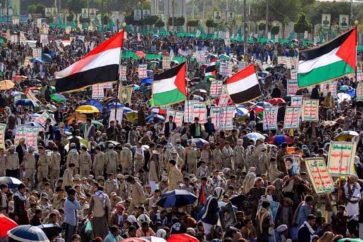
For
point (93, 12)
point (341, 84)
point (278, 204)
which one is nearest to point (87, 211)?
point (278, 204)

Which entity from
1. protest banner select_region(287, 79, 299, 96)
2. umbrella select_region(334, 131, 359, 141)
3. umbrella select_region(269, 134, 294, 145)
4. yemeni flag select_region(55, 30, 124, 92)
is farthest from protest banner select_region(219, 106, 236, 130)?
protest banner select_region(287, 79, 299, 96)

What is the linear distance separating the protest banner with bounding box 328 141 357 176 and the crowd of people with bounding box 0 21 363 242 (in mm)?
153

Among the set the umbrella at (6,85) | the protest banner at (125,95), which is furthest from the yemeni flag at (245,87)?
the umbrella at (6,85)

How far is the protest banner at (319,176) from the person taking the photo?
64.7ft

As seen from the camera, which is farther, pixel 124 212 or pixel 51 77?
pixel 51 77

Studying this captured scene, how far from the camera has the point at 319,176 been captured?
19797 millimetres

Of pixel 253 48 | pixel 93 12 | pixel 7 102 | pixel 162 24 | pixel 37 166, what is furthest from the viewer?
pixel 93 12

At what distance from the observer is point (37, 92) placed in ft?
134

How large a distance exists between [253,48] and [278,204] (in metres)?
52.8

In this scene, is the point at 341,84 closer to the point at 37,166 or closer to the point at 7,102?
the point at 7,102

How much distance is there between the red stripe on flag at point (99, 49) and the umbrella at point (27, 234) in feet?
27.3

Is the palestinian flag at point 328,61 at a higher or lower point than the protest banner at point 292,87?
higher

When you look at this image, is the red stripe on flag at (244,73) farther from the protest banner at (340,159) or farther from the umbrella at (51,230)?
the umbrella at (51,230)

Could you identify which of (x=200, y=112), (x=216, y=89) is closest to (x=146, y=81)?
(x=216, y=89)
